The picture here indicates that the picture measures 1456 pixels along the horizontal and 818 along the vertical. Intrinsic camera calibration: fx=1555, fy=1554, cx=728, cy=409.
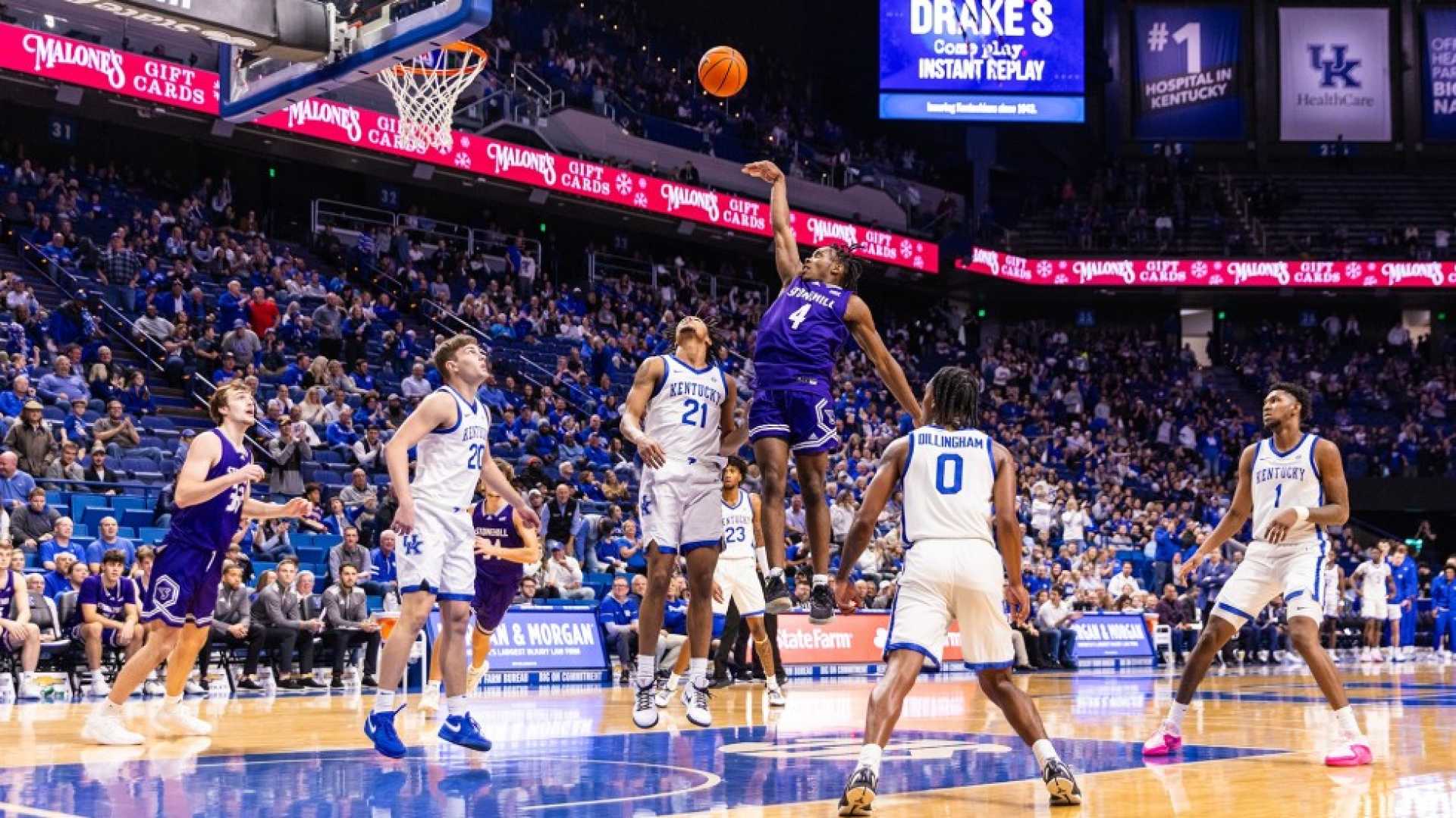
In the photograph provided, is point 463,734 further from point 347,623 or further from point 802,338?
point 347,623

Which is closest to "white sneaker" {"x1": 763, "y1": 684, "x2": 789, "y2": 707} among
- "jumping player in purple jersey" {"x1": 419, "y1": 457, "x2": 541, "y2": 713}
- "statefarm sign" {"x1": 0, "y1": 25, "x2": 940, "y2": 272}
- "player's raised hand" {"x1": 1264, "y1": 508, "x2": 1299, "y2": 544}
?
"jumping player in purple jersey" {"x1": 419, "y1": 457, "x2": 541, "y2": 713}

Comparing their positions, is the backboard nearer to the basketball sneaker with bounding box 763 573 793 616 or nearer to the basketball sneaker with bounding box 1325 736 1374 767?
the basketball sneaker with bounding box 763 573 793 616

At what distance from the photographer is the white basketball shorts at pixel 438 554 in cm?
805

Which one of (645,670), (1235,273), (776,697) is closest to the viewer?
(645,670)

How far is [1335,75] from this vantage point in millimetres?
47625

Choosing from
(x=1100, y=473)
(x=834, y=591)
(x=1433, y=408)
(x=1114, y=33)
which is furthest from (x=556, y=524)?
(x=1114, y=33)

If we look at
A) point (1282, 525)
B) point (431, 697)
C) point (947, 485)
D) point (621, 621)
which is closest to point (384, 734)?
point (947, 485)

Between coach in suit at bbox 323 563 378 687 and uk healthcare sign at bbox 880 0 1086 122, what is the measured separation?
26.2 meters

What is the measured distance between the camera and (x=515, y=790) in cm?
679

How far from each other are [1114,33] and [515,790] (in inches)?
1787

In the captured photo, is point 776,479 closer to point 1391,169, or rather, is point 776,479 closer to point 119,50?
point 119,50

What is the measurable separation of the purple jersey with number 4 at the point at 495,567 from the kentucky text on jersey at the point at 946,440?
537 cm

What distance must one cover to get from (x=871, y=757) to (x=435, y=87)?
11.5 meters

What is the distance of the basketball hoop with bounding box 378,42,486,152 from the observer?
603 inches
